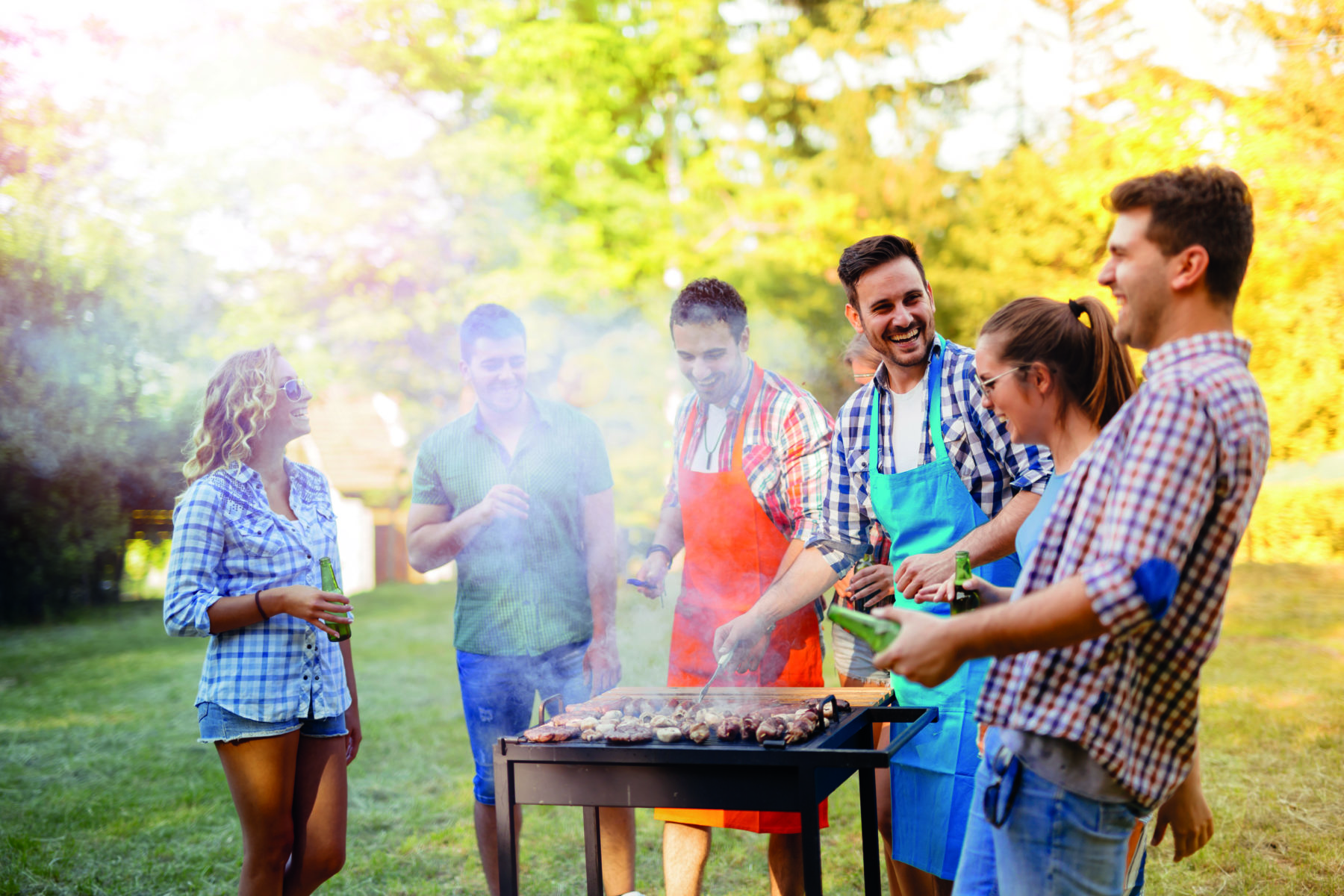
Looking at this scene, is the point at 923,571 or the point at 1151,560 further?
the point at 923,571

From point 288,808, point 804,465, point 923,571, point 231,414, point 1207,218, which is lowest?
point 288,808

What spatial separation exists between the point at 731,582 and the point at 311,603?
4.43 ft

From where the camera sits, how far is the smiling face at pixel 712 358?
10.4ft

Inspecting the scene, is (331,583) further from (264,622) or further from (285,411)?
(285,411)

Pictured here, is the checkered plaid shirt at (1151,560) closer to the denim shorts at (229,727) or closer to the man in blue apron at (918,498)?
the man in blue apron at (918,498)

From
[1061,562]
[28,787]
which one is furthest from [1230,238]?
[28,787]

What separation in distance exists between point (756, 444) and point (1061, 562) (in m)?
1.74

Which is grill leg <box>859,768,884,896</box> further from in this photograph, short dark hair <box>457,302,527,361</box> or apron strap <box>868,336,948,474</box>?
short dark hair <box>457,302,527,361</box>

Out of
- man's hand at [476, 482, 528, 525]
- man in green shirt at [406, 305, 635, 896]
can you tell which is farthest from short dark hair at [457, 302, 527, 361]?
man's hand at [476, 482, 528, 525]

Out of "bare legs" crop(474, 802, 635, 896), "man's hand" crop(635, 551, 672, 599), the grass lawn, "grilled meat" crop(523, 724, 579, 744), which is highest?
"man's hand" crop(635, 551, 672, 599)

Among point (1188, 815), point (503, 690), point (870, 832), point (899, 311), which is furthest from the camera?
point (503, 690)

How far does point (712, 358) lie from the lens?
3.18 metres

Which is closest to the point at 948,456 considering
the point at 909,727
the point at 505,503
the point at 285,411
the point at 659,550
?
the point at 909,727

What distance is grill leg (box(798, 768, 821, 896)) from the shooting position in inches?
78.9
